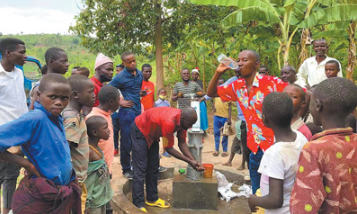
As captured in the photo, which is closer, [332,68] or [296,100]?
[296,100]

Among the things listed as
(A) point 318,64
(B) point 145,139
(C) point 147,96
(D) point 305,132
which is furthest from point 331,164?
(C) point 147,96

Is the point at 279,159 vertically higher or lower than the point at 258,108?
lower

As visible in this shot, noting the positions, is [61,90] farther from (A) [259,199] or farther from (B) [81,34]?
(B) [81,34]

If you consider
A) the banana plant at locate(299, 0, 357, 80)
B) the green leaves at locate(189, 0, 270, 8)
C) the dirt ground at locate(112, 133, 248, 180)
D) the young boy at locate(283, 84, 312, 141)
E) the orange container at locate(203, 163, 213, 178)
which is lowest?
the dirt ground at locate(112, 133, 248, 180)

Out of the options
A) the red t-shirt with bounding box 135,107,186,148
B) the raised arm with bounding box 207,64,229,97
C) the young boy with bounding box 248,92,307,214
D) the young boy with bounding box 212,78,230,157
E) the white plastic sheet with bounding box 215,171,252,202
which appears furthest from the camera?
the young boy with bounding box 212,78,230,157

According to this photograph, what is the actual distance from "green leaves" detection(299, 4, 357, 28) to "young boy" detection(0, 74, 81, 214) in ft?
18.6

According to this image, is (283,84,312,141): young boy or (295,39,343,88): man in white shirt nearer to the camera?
(283,84,312,141): young boy

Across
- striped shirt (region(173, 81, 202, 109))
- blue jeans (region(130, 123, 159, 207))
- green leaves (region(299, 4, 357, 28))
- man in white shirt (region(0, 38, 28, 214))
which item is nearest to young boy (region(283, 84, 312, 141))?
blue jeans (region(130, 123, 159, 207))

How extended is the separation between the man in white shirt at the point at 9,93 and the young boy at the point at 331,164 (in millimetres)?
2889

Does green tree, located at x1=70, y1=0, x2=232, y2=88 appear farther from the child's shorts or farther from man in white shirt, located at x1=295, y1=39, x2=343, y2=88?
the child's shorts

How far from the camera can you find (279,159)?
181cm

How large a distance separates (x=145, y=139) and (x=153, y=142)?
7.0 inches

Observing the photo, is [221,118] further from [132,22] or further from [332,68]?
[132,22]

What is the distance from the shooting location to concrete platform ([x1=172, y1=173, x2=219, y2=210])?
3895mm
